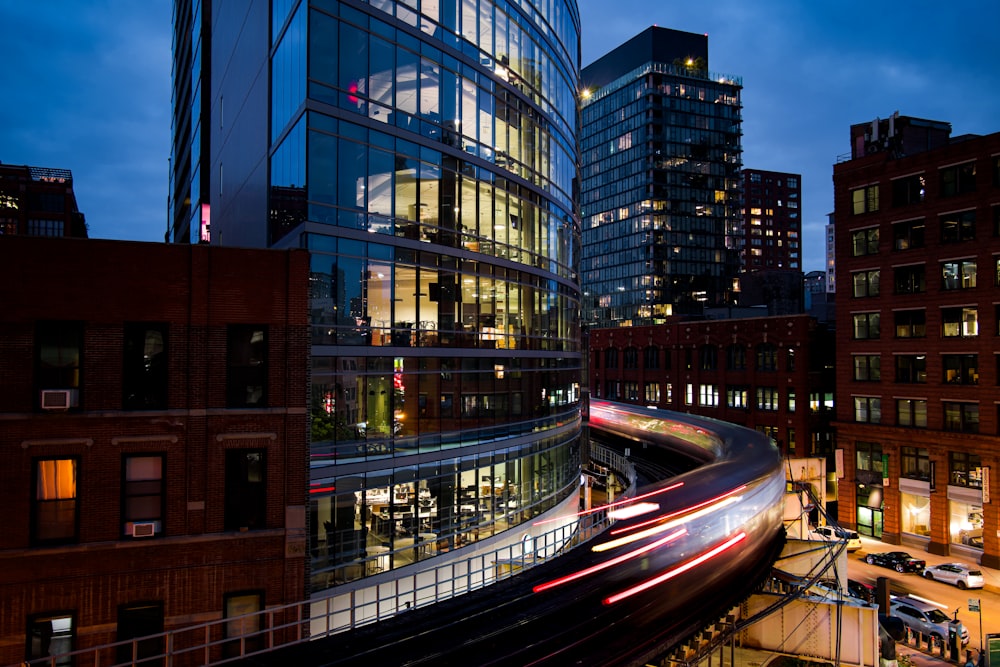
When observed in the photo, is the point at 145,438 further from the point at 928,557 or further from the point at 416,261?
the point at 928,557

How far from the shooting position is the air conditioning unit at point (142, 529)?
15.8 meters

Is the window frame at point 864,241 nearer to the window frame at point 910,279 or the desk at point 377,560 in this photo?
the window frame at point 910,279

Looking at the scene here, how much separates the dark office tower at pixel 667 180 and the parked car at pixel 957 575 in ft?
331

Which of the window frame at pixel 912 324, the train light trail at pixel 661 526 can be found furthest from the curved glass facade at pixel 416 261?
the window frame at pixel 912 324

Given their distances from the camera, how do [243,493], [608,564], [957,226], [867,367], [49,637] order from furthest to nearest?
[867,367] → [957,226] → [608,564] → [243,493] → [49,637]

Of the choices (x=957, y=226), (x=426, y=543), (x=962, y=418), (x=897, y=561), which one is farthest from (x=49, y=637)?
(x=957, y=226)

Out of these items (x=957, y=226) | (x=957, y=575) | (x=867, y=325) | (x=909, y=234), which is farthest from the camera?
(x=867, y=325)

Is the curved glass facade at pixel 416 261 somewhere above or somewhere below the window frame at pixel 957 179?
below

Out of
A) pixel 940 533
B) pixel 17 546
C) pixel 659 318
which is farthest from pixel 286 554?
pixel 659 318

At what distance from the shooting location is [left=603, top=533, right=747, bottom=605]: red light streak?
57.6 ft

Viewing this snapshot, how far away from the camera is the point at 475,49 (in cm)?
2816

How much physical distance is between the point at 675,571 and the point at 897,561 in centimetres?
2709

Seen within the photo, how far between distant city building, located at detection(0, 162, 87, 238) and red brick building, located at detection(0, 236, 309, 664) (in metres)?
91.0

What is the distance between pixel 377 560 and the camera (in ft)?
74.1
